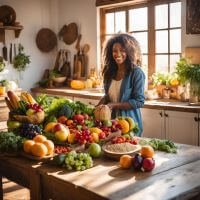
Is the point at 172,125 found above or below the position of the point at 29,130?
below

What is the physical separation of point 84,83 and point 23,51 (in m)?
1.16

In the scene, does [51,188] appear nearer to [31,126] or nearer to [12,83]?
[31,126]

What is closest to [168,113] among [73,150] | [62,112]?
[62,112]

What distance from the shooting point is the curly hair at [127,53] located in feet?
10.6

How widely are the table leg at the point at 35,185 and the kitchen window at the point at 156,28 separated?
304 cm

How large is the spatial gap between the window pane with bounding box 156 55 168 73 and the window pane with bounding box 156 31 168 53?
0.08 m

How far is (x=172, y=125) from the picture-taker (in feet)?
13.3

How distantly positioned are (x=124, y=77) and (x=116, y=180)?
153 centimetres

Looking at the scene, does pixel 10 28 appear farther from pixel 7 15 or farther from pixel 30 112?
pixel 30 112

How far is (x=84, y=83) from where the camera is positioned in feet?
18.3

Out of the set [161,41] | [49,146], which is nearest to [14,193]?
[49,146]

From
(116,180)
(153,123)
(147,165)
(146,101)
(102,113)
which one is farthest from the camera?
(146,101)

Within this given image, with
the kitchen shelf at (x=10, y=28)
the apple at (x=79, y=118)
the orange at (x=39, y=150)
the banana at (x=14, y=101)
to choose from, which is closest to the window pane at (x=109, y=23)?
the kitchen shelf at (x=10, y=28)

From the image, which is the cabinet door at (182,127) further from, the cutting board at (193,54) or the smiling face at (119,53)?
the smiling face at (119,53)
